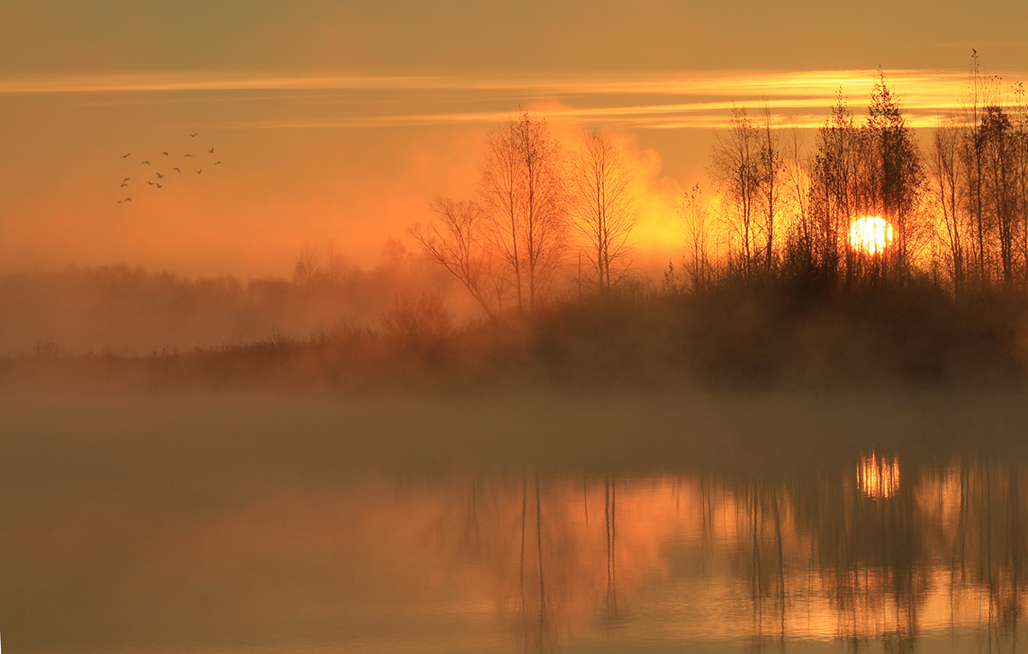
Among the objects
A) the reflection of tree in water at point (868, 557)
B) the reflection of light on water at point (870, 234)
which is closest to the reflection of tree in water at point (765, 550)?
the reflection of tree in water at point (868, 557)

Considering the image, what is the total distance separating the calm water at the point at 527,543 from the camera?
6973 mm

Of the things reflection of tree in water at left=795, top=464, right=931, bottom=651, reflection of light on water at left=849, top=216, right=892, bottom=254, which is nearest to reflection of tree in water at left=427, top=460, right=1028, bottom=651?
reflection of tree in water at left=795, top=464, right=931, bottom=651

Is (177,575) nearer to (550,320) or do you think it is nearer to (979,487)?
(979,487)

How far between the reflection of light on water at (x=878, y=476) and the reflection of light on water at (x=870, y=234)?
2096cm

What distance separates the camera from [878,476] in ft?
44.7

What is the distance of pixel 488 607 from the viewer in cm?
755

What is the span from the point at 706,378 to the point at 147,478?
20.8m

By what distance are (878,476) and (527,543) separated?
18.7 feet

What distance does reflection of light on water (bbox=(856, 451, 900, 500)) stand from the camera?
12.4m

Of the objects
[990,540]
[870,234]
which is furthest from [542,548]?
[870,234]

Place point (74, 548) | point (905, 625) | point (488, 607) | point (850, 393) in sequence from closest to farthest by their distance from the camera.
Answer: point (905, 625), point (488, 607), point (74, 548), point (850, 393)

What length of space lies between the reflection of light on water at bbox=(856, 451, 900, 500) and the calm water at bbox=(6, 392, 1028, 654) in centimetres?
7

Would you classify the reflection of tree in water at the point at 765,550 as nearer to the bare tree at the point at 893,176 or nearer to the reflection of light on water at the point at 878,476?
the reflection of light on water at the point at 878,476

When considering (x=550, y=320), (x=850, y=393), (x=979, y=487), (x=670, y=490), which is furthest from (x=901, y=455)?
(x=550, y=320)
